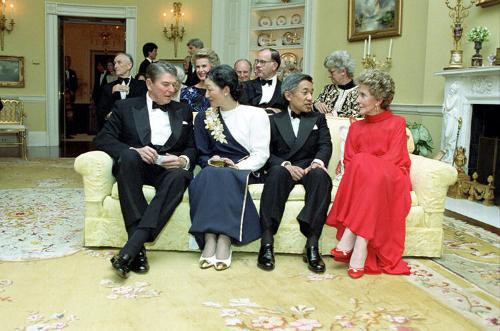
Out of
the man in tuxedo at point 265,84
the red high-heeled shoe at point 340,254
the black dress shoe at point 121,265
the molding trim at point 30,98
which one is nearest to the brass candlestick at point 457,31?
the man in tuxedo at point 265,84

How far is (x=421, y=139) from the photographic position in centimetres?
617

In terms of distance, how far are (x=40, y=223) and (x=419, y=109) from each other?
4616 millimetres

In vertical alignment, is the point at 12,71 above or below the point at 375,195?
above

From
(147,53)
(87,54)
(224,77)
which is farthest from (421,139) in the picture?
(87,54)

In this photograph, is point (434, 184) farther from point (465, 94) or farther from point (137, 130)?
point (465, 94)

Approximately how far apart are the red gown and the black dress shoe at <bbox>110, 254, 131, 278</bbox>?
1240 mm

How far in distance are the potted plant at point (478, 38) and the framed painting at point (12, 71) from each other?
25.2 ft

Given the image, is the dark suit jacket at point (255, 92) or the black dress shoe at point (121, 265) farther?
the dark suit jacket at point (255, 92)

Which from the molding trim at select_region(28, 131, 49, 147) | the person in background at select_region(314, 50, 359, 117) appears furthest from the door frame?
the person in background at select_region(314, 50, 359, 117)

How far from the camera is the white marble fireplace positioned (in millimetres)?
5355

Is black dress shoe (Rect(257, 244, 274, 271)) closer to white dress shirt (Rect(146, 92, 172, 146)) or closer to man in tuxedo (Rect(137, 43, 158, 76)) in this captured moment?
white dress shirt (Rect(146, 92, 172, 146))

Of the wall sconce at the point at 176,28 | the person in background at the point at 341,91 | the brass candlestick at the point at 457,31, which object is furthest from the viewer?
the wall sconce at the point at 176,28

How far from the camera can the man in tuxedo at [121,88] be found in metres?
5.39

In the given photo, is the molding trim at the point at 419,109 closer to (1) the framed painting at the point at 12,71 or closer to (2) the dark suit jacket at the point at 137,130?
(2) the dark suit jacket at the point at 137,130
